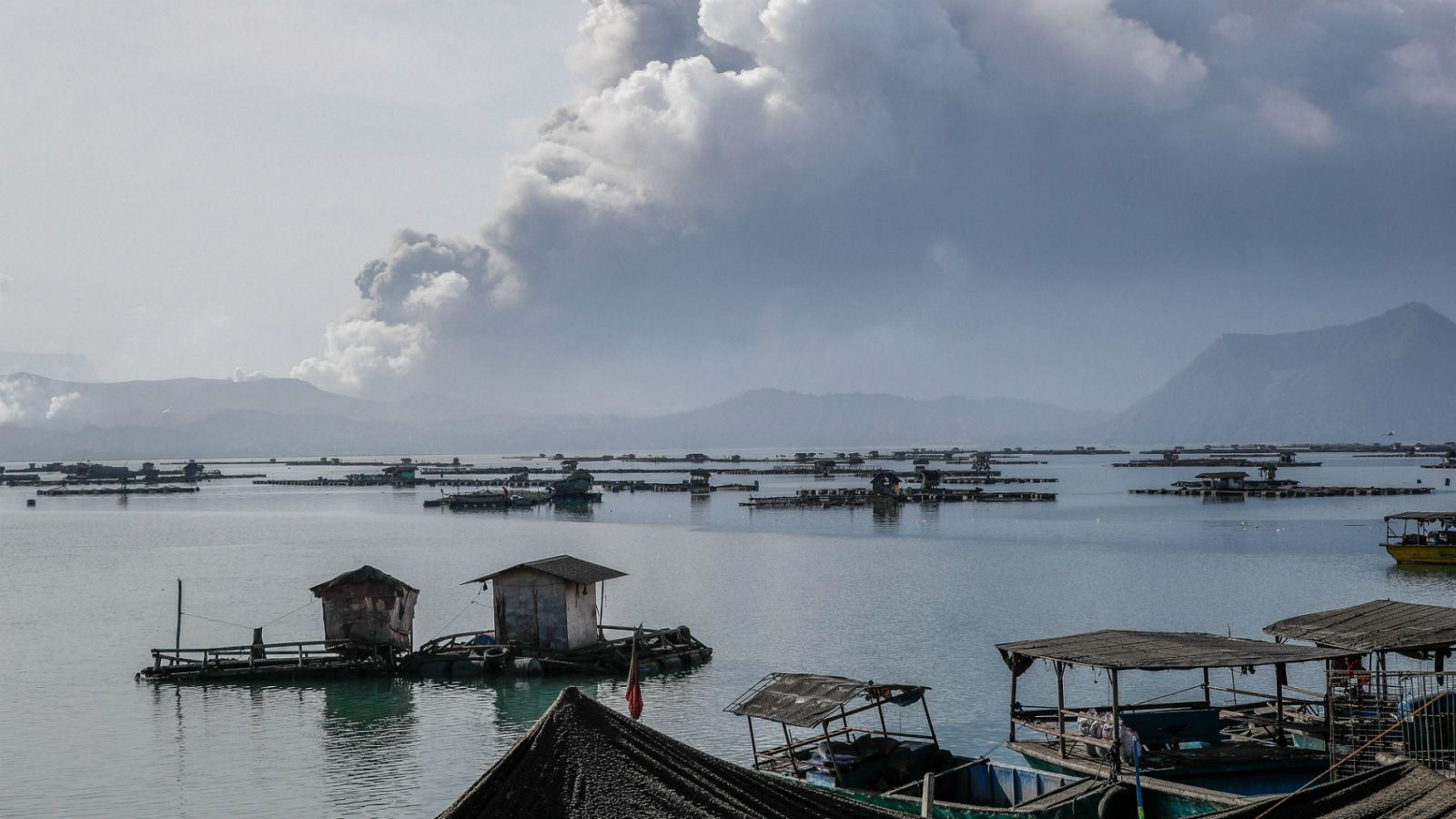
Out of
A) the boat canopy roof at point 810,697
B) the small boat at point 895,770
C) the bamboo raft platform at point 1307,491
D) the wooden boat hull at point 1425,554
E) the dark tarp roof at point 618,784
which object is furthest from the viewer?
the bamboo raft platform at point 1307,491

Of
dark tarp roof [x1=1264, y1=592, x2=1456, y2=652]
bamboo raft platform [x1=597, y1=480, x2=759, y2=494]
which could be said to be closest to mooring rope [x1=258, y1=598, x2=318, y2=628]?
dark tarp roof [x1=1264, y1=592, x2=1456, y2=652]

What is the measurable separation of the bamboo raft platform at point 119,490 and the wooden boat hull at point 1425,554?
503 ft

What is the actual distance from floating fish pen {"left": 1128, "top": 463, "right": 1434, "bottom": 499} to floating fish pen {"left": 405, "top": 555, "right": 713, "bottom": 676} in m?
110

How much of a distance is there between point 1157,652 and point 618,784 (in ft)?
51.2

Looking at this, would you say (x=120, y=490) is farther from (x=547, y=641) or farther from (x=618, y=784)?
(x=618, y=784)

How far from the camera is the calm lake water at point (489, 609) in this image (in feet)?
94.9

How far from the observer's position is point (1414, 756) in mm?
18125

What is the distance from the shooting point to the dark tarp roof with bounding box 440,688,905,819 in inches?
373

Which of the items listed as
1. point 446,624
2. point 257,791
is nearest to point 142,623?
point 446,624

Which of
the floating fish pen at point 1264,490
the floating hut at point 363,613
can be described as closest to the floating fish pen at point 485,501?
the floating fish pen at point 1264,490

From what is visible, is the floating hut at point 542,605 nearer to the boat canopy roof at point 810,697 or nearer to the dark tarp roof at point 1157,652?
the boat canopy roof at point 810,697

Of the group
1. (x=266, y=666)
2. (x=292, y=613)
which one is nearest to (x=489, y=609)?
(x=292, y=613)

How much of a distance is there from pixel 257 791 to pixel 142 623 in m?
28.4

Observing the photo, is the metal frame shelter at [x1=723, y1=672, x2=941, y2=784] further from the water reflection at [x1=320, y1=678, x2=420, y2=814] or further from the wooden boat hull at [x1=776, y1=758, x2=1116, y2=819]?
the water reflection at [x1=320, y1=678, x2=420, y2=814]
